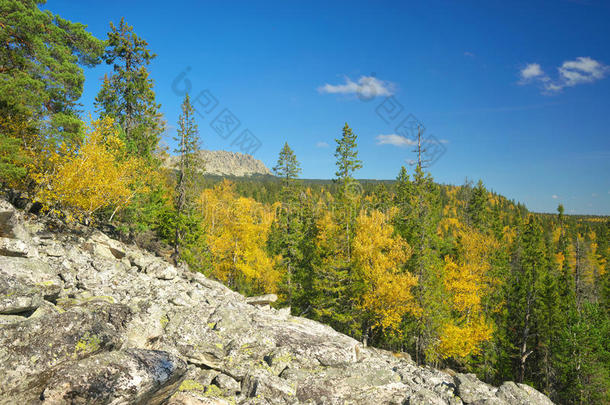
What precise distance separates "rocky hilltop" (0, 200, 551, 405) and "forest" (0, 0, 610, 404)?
439 cm

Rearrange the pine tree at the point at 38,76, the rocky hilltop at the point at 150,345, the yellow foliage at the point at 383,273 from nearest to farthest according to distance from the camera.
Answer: the rocky hilltop at the point at 150,345
the pine tree at the point at 38,76
the yellow foliage at the point at 383,273

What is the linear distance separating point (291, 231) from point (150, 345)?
72.6 feet

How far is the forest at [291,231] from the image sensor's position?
15328 millimetres

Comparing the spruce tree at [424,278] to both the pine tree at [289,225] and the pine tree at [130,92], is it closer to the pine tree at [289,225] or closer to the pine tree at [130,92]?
the pine tree at [289,225]

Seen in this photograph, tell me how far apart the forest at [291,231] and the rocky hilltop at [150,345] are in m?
4.39

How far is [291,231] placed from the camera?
3094 centimetres

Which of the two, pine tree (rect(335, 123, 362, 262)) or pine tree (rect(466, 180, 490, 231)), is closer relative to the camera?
pine tree (rect(335, 123, 362, 262))

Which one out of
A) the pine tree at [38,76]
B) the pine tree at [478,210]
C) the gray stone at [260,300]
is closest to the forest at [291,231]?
the pine tree at [38,76]

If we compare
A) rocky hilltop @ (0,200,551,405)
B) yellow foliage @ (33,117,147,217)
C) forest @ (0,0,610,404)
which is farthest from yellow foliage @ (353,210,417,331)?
yellow foliage @ (33,117,147,217)

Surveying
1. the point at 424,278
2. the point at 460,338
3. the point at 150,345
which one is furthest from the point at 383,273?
the point at 150,345

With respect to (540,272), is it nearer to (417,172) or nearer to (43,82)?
(417,172)

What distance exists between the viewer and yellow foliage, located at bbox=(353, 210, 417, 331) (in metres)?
23.4

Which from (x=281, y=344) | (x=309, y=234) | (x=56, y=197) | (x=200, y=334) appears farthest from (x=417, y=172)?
(x=56, y=197)

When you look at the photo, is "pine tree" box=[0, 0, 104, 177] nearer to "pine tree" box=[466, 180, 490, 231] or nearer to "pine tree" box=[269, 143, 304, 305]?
"pine tree" box=[269, 143, 304, 305]
